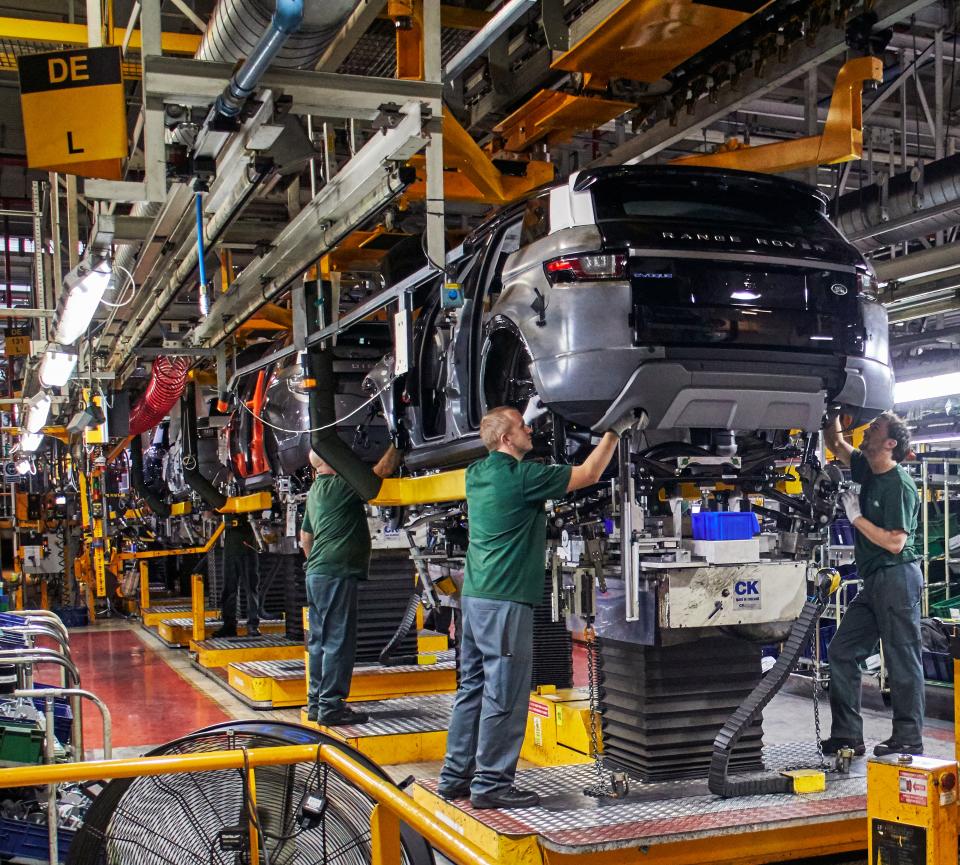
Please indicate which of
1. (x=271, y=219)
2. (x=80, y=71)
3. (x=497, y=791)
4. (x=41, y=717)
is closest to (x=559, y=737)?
(x=497, y=791)

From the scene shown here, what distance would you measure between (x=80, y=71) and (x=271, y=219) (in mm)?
6065

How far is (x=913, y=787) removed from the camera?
9.41 ft

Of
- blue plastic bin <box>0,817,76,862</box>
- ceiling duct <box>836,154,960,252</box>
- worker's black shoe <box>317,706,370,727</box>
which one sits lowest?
worker's black shoe <box>317,706,370,727</box>

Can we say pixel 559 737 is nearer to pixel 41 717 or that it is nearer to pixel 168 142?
pixel 41 717

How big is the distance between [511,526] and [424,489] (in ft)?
6.50

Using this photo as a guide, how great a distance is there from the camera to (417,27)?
215 inches

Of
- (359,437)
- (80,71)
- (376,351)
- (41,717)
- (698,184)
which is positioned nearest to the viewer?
(80,71)

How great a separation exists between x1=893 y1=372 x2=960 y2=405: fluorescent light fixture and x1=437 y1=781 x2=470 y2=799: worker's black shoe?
27.4 ft

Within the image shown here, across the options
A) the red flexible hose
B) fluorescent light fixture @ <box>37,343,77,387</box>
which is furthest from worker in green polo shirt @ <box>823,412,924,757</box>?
the red flexible hose

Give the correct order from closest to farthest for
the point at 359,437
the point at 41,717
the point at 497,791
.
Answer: the point at 497,791
the point at 41,717
the point at 359,437

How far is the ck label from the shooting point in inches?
186

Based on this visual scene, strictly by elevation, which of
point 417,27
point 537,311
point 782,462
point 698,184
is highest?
point 417,27

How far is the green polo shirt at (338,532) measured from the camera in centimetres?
705

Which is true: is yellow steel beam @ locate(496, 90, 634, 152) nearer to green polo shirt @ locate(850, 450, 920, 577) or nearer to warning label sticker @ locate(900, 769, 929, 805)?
green polo shirt @ locate(850, 450, 920, 577)
